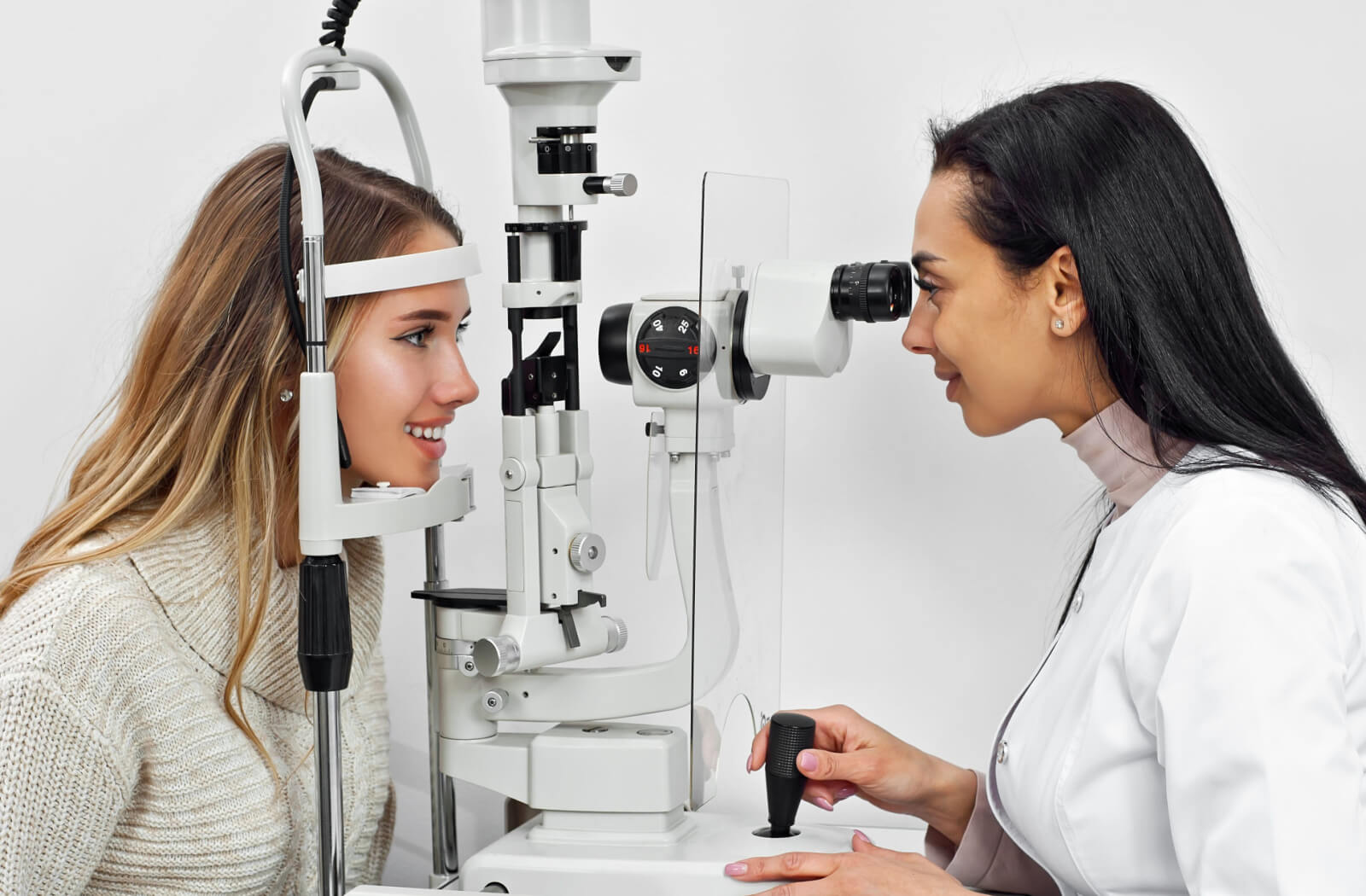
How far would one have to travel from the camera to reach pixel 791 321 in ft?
3.88

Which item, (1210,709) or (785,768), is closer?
(1210,709)

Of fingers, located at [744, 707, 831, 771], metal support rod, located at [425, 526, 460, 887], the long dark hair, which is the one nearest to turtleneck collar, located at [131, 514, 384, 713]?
metal support rod, located at [425, 526, 460, 887]

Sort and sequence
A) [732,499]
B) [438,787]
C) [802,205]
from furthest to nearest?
[802,205], [438,787], [732,499]

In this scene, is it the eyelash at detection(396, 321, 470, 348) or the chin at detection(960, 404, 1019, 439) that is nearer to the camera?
the chin at detection(960, 404, 1019, 439)

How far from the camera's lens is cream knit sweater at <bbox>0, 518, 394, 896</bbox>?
1129mm

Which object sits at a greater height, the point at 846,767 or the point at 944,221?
the point at 944,221

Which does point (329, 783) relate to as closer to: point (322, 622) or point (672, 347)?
point (322, 622)

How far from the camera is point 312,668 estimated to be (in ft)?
3.66

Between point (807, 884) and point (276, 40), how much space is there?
1.40m

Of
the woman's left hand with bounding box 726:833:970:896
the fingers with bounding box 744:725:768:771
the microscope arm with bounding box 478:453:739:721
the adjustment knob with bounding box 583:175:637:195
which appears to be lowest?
the woman's left hand with bounding box 726:833:970:896

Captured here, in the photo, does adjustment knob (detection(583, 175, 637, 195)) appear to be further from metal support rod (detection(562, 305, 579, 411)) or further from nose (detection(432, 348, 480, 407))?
nose (detection(432, 348, 480, 407))

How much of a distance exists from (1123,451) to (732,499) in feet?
1.21

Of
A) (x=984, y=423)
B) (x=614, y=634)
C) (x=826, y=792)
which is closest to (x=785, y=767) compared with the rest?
(x=826, y=792)

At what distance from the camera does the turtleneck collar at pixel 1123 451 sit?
1.10 metres
